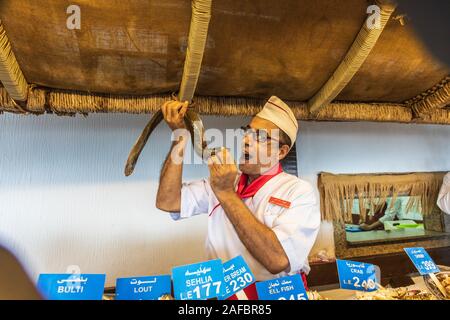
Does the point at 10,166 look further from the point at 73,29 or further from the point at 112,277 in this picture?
the point at 73,29

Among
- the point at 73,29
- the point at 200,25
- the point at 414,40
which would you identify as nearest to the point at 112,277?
the point at 73,29

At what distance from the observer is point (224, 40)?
103cm

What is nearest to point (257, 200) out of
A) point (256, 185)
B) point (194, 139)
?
→ point (256, 185)

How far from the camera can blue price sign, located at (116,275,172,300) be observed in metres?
0.85

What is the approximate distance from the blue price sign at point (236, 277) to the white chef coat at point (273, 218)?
0.23 metres

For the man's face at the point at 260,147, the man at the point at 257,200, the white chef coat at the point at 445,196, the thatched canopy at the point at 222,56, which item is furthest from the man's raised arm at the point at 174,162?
the white chef coat at the point at 445,196

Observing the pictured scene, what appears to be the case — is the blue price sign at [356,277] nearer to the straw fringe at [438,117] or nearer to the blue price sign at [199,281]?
the blue price sign at [199,281]

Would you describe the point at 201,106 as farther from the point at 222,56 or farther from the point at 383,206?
the point at 383,206

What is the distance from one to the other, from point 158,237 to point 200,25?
4.83 ft

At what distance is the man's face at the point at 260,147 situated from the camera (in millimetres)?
1346

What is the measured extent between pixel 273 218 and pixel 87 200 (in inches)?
50.3

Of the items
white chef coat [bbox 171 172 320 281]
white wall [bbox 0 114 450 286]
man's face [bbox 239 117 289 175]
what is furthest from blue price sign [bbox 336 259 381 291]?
white wall [bbox 0 114 450 286]
